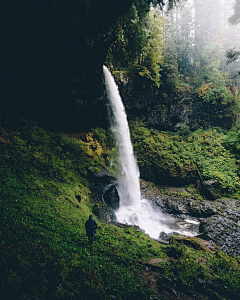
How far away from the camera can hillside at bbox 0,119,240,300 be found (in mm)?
3211

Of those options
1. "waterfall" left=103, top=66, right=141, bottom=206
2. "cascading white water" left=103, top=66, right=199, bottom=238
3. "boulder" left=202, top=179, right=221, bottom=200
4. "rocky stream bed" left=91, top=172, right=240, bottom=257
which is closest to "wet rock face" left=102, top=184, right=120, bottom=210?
"rocky stream bed" left=91, top=172, right=240, bottom=257

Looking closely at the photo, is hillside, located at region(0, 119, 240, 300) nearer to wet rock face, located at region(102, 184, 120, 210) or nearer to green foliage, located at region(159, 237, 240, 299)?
green foliage, located at region(159, 237, 240, 299)

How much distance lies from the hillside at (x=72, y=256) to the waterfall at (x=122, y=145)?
4853 mm

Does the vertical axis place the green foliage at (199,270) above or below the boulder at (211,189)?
below

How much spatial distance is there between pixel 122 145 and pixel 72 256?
39.1 feet

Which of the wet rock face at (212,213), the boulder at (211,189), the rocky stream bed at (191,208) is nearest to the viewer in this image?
the wet rock face at (212,213)

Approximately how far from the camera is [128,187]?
1316 cm

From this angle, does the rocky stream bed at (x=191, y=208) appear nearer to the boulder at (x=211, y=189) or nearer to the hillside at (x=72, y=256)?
the boulder at (x=211, y=189)

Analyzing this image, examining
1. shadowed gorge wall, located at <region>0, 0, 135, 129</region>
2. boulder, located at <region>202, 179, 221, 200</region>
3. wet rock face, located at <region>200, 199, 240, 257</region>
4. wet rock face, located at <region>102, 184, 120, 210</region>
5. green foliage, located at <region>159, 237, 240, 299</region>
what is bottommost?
green foliage, located at <region>159, 237, 240, 299</region>

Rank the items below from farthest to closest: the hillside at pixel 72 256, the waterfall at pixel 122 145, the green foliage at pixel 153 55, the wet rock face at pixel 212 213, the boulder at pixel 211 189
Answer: the green foliage at pixel 153 55, the waterfall at pixel 122 145, the boulder at pixel 211 189, the wet rock face at pixel 212 213, the hillside at pixel 72 256

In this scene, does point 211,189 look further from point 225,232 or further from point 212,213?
point 225,232

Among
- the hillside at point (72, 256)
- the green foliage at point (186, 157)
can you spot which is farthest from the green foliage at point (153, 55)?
the hillside at point (72, 256)

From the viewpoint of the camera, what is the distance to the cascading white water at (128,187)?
10172mm

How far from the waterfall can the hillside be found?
4853 mm
